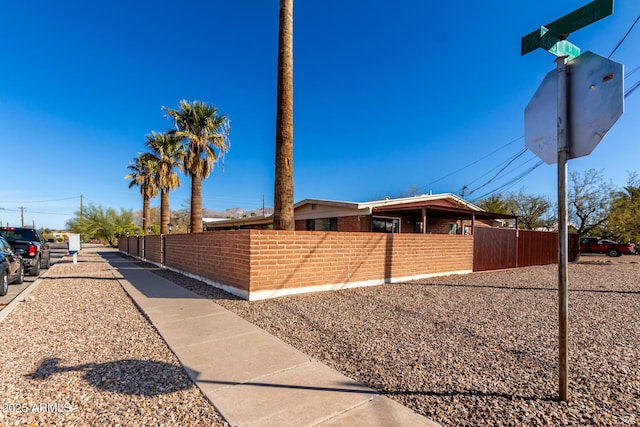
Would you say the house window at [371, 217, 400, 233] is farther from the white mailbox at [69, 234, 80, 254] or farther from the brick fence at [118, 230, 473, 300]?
the white mailbox at [69, 234, 80, 254]

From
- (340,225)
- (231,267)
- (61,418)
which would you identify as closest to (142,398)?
(61,418)

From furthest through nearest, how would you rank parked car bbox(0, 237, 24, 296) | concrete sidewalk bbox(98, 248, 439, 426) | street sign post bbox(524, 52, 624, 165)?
parked car bbox(0, 237, 24, 296) < concrete sidewalk bbox(98, 248, 439, 426) < street sign post bbox(524, 52, 624, 165)

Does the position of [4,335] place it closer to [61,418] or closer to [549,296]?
[61,418]

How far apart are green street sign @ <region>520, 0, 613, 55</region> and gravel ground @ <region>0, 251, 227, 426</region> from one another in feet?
14.3

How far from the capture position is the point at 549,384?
9.98ft

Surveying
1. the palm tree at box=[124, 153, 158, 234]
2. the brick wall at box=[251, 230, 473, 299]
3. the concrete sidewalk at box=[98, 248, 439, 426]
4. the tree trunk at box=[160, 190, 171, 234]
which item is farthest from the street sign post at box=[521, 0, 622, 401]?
the palm tree at box=[124, 153, 158, 234]

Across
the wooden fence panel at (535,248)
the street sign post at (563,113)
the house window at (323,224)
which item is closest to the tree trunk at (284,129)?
the street sign post at (563,113)

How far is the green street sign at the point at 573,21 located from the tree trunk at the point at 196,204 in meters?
14.6

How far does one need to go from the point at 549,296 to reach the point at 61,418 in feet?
31.5

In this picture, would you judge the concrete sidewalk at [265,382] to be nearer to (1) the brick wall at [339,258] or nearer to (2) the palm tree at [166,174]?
(1) the brick wall at [339,258]

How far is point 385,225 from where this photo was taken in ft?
51.6

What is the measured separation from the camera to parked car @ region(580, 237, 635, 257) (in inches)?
1008

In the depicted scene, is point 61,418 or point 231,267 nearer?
point 61,418

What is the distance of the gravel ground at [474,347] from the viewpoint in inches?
105
